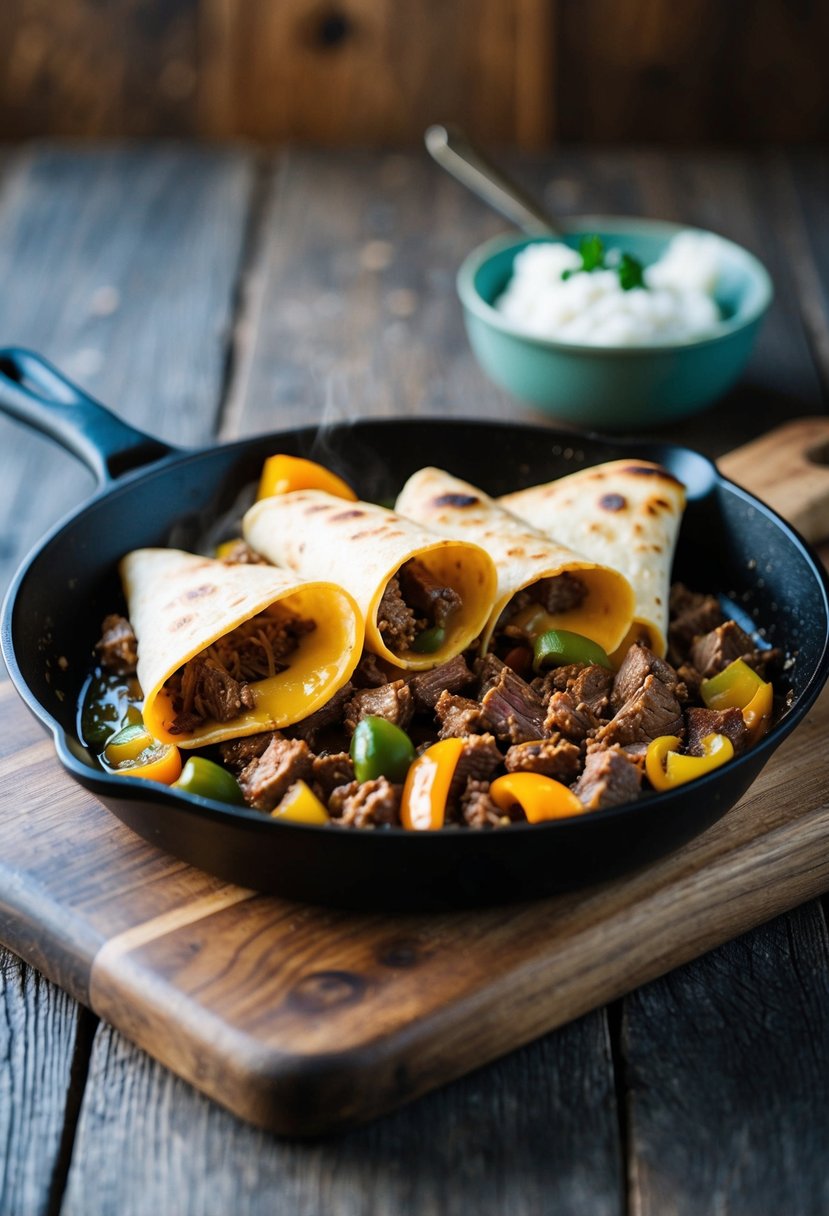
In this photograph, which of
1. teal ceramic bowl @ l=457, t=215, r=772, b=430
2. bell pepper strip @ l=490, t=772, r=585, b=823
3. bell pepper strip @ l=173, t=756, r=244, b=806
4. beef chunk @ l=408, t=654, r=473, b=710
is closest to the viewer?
bell pepper strip @ l=490, t=772, r=585, b=823

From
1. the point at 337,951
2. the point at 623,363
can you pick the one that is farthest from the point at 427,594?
the point at 623,363

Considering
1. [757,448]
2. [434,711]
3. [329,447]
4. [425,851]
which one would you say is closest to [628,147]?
[757,448]

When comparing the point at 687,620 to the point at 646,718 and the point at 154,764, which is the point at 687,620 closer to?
the point at 646,718

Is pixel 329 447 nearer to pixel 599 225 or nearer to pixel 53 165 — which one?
pixel 599 225

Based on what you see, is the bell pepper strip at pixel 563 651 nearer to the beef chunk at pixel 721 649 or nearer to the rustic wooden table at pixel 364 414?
the beef chunk at pixel 721 649

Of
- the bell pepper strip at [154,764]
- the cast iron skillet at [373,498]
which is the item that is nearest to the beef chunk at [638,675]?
the cast iron skillet at [373,498]

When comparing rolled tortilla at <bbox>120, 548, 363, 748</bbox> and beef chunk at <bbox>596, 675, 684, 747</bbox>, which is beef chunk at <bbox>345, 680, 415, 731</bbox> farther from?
beef chunk at <bbox>596, 675, 684, 747</bbox>

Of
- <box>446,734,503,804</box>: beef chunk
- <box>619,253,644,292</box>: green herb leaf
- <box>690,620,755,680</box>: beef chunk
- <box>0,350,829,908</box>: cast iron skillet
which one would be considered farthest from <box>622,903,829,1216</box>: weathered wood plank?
<box>619,253,644,292</box>: green herb leaf
